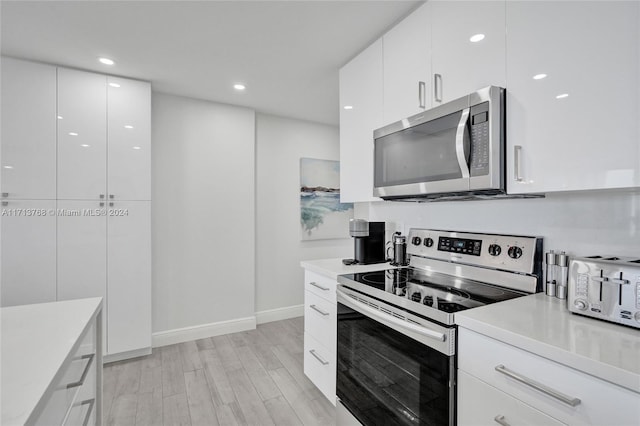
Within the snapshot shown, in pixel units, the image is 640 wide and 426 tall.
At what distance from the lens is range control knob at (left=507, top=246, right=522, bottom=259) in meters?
1.43

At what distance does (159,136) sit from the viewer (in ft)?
10.1

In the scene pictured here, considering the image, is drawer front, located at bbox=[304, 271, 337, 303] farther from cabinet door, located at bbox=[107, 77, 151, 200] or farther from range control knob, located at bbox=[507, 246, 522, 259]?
cabinet door, located at bbox=[107, 77, 151, 200]

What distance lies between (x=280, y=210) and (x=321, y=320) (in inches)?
79.8

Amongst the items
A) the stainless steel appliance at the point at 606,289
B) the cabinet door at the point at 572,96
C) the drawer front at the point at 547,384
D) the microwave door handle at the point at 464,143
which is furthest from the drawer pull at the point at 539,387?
the microwave door handle at the point at 464,143

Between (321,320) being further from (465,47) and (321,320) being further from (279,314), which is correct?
(279,314)

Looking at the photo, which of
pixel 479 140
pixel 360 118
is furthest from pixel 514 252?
pixel 360 118

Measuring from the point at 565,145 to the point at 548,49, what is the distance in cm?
37

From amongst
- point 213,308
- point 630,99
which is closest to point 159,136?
point 213,308

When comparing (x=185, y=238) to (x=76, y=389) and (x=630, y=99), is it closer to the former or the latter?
(x=76, y=389)

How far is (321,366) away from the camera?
2.00 m

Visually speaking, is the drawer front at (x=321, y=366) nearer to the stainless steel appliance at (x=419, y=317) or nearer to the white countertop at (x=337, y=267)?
the stainless steel appliance at (x=419, y=317)

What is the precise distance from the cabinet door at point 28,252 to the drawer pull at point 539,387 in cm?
312

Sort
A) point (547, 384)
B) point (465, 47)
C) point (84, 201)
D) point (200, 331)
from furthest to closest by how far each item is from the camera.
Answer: point (200, 331) → point (84, 201) → point (465, 47) → point (547, 384)

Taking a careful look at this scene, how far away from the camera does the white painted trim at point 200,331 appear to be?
9.95 feet
